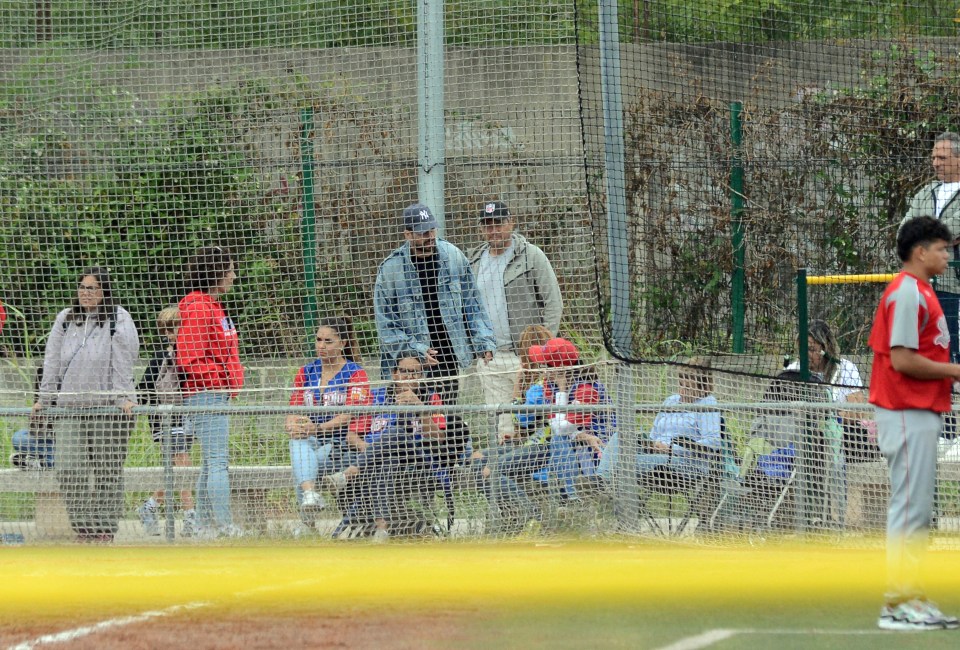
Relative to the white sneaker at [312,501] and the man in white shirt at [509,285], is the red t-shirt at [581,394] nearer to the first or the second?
the man in white shirt at [509,285]

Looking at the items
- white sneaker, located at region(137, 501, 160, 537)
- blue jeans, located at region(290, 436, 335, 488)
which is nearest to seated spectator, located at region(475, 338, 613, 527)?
blue jeans, located at region(290, 436, 335, 488)

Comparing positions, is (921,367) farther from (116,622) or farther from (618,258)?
(116,622)

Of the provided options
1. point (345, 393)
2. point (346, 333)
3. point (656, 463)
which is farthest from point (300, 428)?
point (656, 463)

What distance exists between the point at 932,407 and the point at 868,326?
317 centimetres

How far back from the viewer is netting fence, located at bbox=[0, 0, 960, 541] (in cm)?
831

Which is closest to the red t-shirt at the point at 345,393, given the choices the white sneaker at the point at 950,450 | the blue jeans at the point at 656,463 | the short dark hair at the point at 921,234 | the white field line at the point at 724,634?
the blue jeans at the point at 656,463

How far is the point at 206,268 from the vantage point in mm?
8719

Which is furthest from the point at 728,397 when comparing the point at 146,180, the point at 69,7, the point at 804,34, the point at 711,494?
the point at 69,7

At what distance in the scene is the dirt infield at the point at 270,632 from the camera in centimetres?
539

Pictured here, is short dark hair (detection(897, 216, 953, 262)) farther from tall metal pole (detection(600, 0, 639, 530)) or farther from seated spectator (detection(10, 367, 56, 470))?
seated spectator (detection(10, 367, 56, 470))

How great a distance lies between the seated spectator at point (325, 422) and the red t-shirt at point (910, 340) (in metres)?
3.49

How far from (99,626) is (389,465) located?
2732mm

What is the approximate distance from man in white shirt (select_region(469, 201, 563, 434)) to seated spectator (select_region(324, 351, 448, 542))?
1.77 ft

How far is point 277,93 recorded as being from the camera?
8.81m
